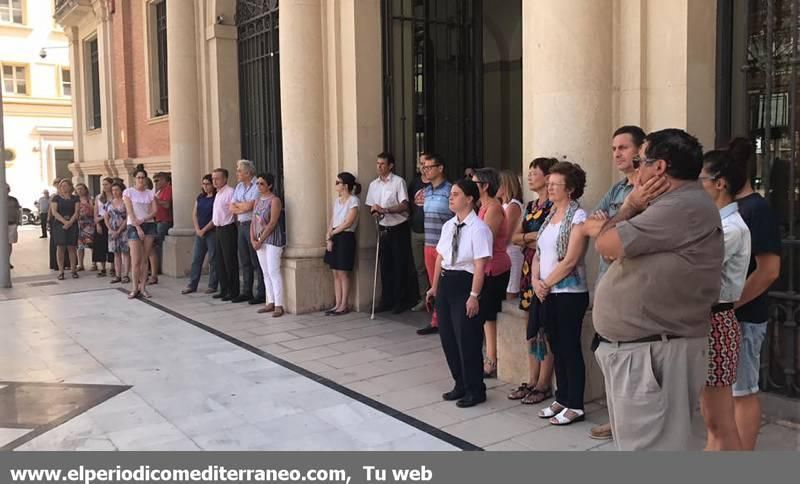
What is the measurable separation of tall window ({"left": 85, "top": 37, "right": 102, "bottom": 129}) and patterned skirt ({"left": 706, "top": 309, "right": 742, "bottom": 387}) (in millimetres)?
19811

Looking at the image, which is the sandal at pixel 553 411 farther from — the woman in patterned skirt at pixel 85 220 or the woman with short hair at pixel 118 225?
the woman in patterned skirt at pixel 85 220

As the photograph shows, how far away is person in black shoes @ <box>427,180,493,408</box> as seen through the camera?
201 inches

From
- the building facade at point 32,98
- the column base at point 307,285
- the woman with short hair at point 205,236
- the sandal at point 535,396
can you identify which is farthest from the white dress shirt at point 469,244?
the building facade at point 32,98

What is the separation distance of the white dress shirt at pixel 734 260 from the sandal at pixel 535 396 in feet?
6.35

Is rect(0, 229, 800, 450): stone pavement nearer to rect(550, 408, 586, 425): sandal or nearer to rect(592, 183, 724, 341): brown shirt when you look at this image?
rect(550, 408, 586, 425): sandal

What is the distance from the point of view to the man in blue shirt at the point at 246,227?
9.38 m

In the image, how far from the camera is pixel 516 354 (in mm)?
5703

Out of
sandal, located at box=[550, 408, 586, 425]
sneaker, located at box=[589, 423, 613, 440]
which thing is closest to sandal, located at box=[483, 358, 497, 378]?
sandal, located at box=[550, 408, 586, 425]

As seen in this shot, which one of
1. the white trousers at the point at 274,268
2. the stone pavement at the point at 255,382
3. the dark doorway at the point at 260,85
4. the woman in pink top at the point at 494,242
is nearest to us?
the stone pavement at the point at 255,382

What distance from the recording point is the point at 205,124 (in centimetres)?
1223

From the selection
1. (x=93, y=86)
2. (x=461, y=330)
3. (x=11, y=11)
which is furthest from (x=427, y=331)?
(x=11, y=11)

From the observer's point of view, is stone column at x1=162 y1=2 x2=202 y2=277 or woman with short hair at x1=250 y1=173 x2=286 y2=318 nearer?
woman with short hair at x1=250 y1=173 x2=286 y2=318

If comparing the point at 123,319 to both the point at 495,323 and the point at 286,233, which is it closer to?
the point at 286,233

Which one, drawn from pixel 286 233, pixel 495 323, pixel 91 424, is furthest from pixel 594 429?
pixel 286 233
